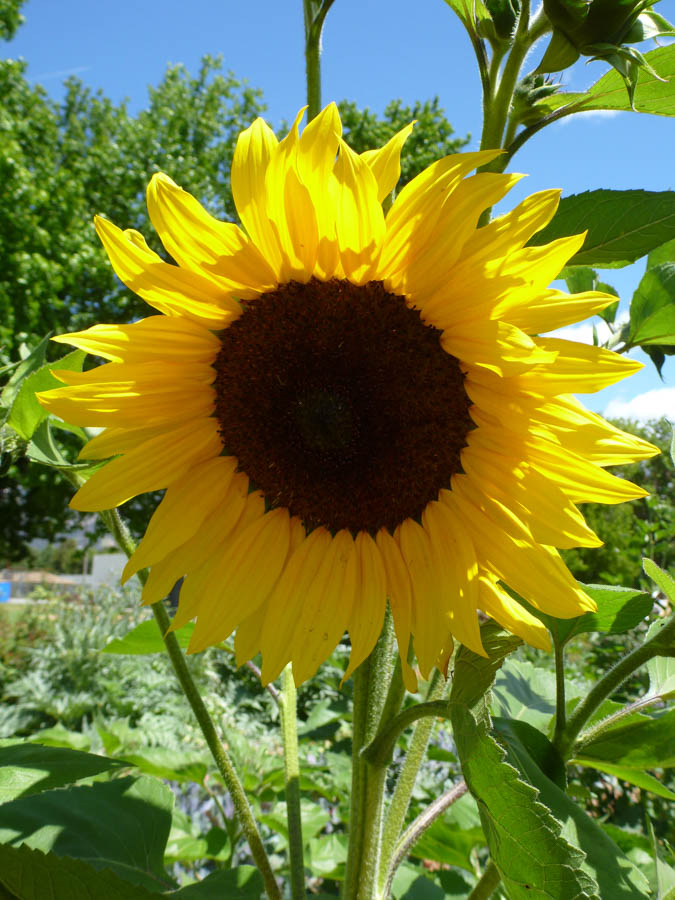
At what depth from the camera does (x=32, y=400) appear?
3.10 ft

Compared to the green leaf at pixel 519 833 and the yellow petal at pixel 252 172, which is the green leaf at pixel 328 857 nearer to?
the green leaf at pixel 519 833

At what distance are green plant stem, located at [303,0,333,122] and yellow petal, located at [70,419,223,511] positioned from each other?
464 millimetres

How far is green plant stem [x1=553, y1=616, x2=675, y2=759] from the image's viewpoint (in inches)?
32.4

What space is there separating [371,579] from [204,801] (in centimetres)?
219

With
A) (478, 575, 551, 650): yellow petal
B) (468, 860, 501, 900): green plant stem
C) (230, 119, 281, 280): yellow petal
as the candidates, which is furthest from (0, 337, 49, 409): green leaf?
(468, 860, 501, 900): green plant stem

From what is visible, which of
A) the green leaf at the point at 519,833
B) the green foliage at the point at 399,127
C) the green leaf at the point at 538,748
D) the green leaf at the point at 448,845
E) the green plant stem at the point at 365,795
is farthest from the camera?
the green foliage at the point at 399,127

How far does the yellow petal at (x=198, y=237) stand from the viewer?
83 centimetres

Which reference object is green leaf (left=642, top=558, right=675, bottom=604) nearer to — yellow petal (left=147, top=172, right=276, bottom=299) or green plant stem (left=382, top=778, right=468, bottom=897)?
green plant stem (left=382, top=778, right=468, bottom=897)

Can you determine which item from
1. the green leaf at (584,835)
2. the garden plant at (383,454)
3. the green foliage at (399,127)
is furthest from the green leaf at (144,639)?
the green foliage at (399,127)

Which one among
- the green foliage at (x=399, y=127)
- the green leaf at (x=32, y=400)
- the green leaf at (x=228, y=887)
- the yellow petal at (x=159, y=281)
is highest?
the green foliage at (x=399, y=127)

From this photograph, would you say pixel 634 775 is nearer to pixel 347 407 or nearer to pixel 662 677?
pixel 662 677

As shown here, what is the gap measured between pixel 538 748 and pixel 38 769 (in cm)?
60

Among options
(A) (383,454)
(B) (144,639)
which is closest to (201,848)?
(B) (144,639)

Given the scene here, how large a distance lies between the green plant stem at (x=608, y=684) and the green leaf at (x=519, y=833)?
27cm
